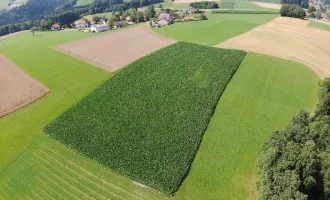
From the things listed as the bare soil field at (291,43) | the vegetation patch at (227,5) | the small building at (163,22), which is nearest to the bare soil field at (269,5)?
the vegetation patch at (227,5)

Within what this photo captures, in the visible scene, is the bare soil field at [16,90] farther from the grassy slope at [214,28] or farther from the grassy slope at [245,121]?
the grassy slope at [214,28]

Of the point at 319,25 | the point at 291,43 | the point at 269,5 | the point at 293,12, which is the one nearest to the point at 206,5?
the point at 269,5

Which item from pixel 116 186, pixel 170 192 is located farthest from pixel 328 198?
pixel 116 186

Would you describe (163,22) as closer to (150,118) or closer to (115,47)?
(115,47)

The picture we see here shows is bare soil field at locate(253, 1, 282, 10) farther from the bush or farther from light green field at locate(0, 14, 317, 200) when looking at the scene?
light green field at locate(0, 14, 317, 200)

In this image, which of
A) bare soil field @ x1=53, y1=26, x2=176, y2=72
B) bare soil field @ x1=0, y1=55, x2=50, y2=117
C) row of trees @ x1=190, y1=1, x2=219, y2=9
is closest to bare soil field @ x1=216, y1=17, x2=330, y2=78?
bare soil field @ x1=53, y1=26, x2=176, y2=72

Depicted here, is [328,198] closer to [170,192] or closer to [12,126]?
[170,192]
